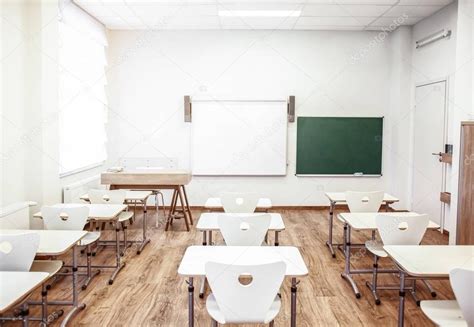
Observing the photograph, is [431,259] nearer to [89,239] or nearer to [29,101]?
[89,239]

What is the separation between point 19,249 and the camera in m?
2.68

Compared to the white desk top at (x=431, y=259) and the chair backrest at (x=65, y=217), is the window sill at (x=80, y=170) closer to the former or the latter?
the chair backrest at (x=65, y=217)

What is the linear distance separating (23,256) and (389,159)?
6.38 m

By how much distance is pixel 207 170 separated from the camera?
7.50 m

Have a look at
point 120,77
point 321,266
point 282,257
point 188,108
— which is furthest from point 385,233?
point 120,77

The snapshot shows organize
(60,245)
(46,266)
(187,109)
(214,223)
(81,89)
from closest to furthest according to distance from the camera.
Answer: (60,245), (46,266), (214,223), (81,89), (187,109)

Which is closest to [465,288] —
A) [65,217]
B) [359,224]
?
[359,224]

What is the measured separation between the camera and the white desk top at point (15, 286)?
2.04 meters

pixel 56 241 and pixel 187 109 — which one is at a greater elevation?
pixel 187 109

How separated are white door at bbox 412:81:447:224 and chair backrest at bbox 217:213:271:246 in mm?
3844

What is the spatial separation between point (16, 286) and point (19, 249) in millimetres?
530

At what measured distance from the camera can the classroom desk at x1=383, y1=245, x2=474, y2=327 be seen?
7.94ft

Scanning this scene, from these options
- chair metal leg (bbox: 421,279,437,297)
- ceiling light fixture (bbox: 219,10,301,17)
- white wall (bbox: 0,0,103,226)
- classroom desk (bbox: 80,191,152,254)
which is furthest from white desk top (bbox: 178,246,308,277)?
ceiling light fixture (bbox: 219,10,301,17)

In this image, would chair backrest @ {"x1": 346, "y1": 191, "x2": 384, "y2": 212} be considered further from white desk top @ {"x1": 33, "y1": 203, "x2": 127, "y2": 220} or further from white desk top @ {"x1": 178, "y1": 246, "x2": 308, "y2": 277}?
white desk top @ {"x1": 33, "y1": 203, "x2": 127, "y2": 220}
